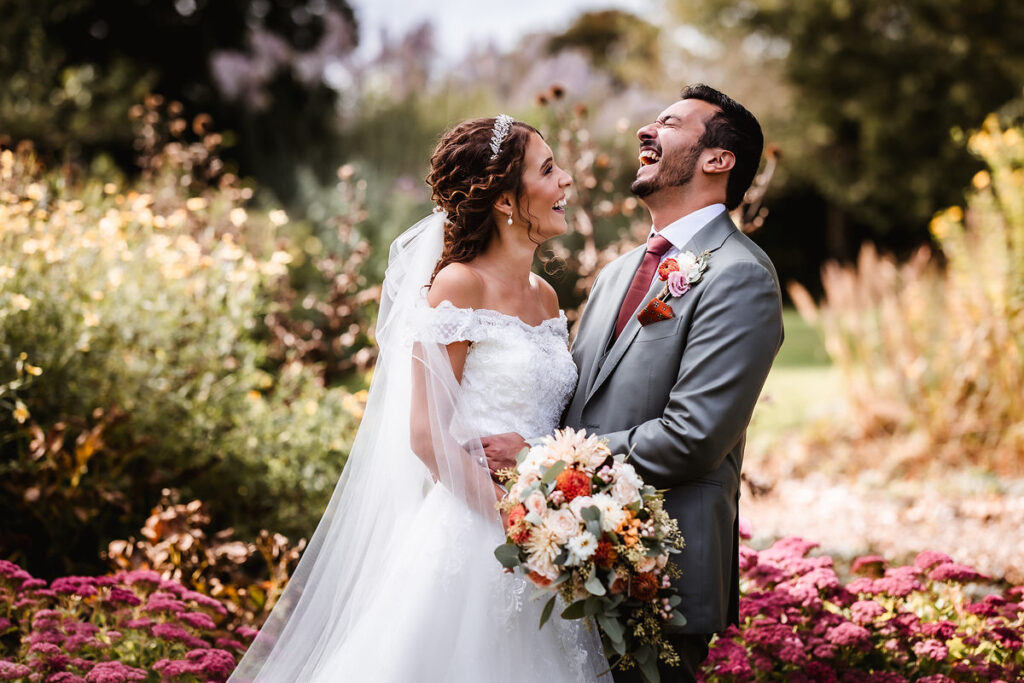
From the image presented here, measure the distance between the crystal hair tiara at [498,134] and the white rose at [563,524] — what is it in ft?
4.10

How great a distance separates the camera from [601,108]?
10.4 meters

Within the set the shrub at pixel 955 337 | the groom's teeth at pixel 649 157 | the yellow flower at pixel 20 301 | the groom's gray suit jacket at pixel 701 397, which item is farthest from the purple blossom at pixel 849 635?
the shrub at pixel 955 337

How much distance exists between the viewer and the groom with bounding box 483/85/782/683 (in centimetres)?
250

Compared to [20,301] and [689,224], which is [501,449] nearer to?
[689,224]

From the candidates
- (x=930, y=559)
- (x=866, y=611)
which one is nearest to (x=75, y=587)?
(x=866, y=611)

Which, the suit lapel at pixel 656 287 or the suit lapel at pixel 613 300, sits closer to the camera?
the suit lapel at pixel 656 287

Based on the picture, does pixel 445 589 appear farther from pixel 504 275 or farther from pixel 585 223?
pixel 585 223

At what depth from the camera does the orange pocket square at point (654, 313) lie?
104 inches

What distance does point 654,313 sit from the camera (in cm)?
267

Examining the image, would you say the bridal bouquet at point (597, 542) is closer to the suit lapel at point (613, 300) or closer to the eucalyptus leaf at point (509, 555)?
the eucalyptus leaf at point (509, 555)

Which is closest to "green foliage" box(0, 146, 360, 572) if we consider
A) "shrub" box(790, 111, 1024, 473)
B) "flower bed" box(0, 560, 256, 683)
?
"flower bed" box(0, 560, 256, 683)

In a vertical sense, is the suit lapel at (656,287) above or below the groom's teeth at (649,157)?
below

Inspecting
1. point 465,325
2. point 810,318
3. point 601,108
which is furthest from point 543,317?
point 601,108

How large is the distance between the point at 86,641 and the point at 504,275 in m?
1.93
